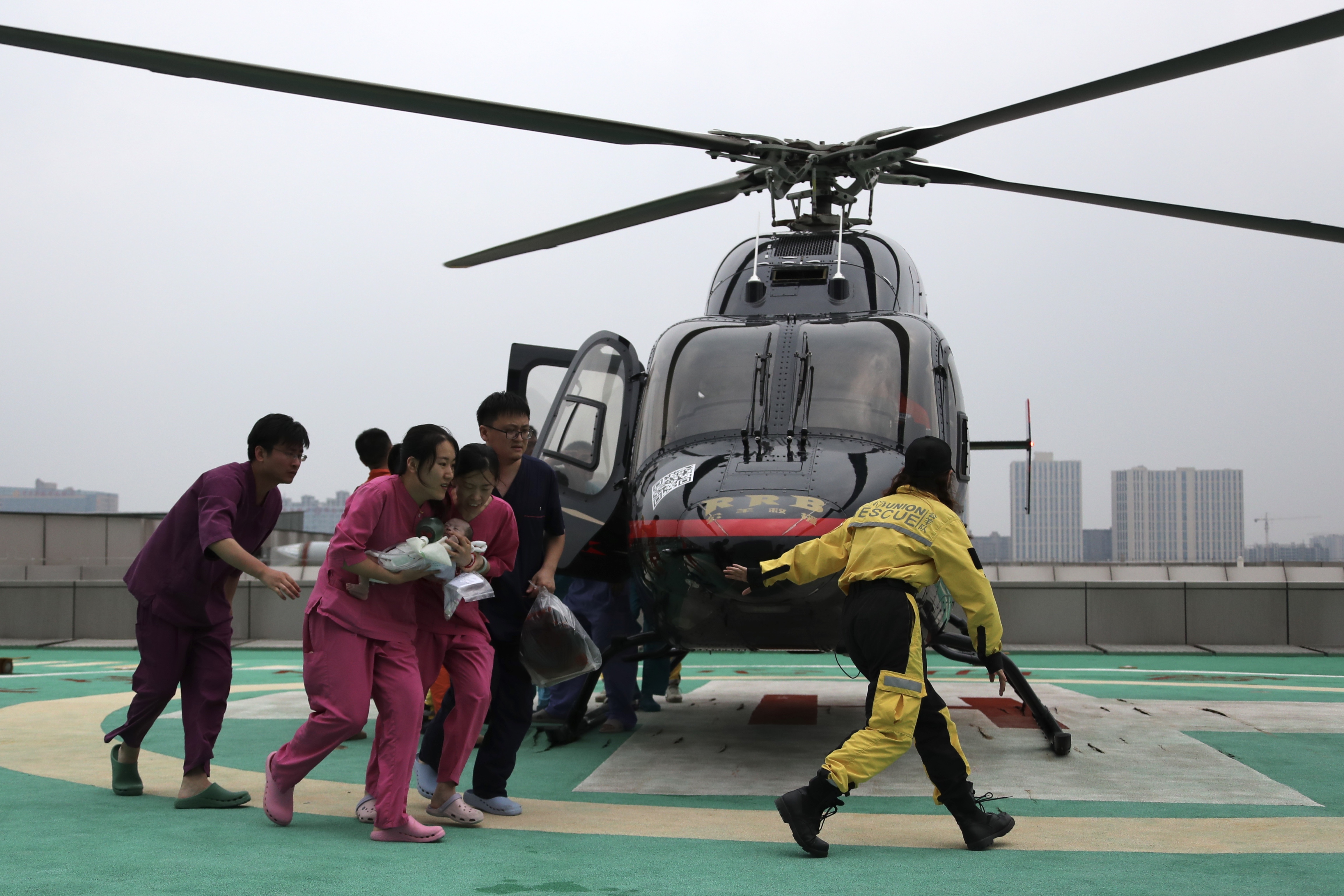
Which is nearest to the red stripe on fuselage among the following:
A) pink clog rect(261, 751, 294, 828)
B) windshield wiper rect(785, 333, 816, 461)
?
windshield wiper rect(785, 333, 816, 461)

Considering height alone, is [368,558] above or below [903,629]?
above

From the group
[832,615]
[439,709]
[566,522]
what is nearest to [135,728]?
[439,709]

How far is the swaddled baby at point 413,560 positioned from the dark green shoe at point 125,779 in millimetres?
1707

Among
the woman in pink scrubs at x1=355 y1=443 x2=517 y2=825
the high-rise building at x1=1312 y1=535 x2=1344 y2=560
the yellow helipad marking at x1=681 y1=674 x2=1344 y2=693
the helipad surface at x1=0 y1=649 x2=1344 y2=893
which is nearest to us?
the helipad surface at x1=0 y1=649 x2=1344 y2=893

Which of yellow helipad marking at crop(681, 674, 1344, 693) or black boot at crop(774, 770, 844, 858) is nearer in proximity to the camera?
black boot at crop(774, 770, 844, 858)

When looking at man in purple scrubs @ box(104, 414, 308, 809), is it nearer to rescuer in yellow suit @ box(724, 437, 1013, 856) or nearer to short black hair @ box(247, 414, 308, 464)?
short black hair @ box(247, 414, 308, 464)

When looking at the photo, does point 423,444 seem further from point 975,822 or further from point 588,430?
point 588,430

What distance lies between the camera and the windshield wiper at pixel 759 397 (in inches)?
257

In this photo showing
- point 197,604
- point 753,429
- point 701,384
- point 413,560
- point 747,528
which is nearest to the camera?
point 413,560

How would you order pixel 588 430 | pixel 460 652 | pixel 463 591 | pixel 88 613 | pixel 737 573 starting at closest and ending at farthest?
pixel 463 591, pixel 460 652, pixel 737 573, pixel 588 430, pixel 88 613

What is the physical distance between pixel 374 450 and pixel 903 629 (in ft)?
11.5

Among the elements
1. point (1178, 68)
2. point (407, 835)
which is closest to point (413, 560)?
point (407, 835)

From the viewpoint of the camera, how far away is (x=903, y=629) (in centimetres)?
453

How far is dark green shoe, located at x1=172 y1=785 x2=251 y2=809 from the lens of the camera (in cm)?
515
